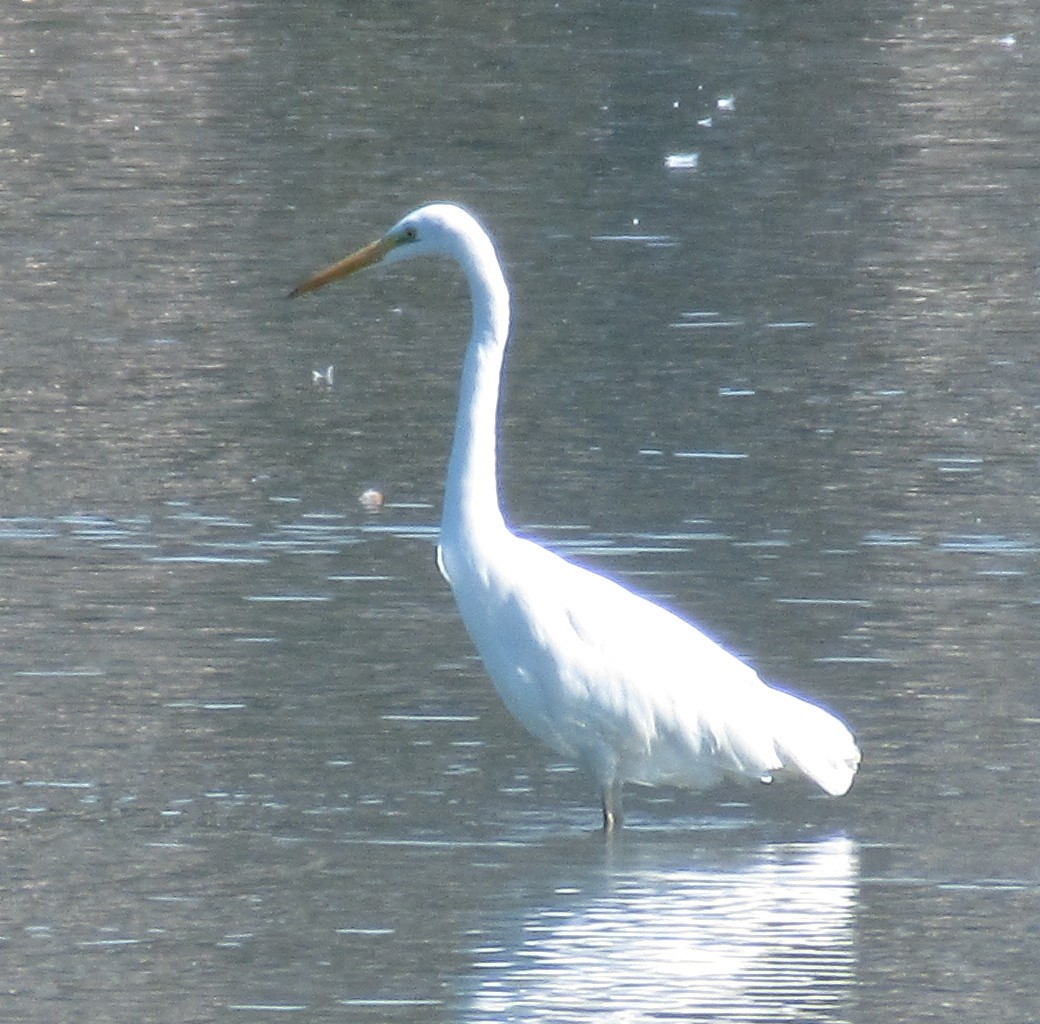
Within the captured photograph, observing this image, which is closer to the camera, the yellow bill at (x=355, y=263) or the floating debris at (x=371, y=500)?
the yellow bill at (x=355, y=263)

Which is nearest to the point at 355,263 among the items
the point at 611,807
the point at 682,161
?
the point at 611,807

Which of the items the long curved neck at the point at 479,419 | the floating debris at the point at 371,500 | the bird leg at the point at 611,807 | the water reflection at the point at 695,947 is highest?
the long curved neck at the point at 479,419

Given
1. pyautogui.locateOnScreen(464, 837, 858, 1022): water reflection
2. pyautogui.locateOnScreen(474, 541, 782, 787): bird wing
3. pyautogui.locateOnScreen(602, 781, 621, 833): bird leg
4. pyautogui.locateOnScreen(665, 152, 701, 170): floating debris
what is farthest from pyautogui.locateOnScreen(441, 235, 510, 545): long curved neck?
pyautogui.locateOnScreen(665, 152, 701, 170): floating debris

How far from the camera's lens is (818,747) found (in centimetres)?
770

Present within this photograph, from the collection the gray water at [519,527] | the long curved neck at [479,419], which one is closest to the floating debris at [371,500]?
the gray water at [519,527]

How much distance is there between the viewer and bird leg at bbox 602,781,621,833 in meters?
7.79

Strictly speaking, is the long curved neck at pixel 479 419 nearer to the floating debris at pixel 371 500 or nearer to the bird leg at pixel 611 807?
the bird leg at pixel 611 807

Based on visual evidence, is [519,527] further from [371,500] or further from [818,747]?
[818,747]

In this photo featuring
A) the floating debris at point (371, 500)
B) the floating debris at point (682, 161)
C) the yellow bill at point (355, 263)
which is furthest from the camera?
the floating debris at point (682, 161)

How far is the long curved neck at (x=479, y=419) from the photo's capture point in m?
7.84

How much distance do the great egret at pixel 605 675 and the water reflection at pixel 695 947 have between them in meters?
0.30

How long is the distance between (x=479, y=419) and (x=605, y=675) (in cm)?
81

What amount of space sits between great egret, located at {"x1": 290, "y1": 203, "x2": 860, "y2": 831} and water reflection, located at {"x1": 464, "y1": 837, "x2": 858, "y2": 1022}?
0.30 m

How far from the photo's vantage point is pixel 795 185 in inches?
723
